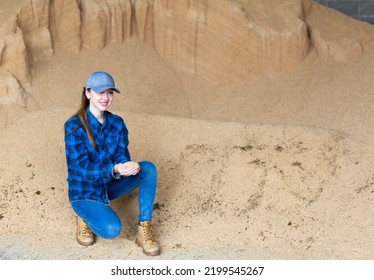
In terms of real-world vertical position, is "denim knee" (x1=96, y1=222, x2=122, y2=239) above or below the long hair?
below

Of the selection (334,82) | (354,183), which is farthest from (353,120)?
(354,183)

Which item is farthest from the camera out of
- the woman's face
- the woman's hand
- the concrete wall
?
the concrete wall

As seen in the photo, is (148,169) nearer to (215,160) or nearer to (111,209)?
(111,209)

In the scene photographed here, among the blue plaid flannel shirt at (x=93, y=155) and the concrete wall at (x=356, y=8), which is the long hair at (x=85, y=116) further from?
the concrete wall at (x=356, y=8)

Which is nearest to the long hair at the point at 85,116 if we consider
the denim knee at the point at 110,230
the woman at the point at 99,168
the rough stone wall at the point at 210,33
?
the woman at the point at 99,168

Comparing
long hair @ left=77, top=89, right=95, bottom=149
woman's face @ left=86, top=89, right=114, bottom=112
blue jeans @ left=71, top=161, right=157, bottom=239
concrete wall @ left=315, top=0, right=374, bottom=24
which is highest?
concrete wall @ left=315, top=0, right=374, bottom=24

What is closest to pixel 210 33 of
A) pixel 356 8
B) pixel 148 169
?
pixel 356 8

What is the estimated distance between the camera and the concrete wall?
18.2ft

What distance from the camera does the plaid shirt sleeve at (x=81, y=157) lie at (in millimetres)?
3223

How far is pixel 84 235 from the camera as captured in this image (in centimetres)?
330

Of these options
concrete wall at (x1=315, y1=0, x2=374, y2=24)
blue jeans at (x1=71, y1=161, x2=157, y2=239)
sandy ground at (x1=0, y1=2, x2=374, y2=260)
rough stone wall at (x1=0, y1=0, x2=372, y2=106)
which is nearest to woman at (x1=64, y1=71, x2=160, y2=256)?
blue jeans at (x1=71, y1=161, x2=157, y2=239)

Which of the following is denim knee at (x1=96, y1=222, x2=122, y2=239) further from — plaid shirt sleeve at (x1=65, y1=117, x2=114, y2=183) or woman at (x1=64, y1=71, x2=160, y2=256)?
plaid shirt sleeve at (x1=65, y1=117, x2=114, y2=183)

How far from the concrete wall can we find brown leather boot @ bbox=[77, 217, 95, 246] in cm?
308

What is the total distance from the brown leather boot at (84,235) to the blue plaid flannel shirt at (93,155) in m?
0.12
